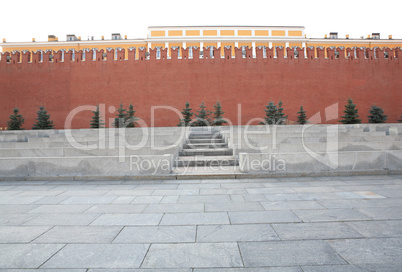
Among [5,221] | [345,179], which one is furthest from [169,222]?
[345,179]

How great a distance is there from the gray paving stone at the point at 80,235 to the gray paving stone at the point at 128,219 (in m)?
0.14

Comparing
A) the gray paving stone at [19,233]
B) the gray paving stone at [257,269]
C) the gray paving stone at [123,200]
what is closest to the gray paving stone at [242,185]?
the gray paving stone at [123,200]

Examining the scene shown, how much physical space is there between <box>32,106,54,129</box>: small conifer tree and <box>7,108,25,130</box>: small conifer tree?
2.76ft

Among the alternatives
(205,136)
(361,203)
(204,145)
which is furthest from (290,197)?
(205,136)

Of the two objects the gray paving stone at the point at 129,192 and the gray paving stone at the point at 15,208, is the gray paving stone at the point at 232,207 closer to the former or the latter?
the gray paving stone at the point at 129,192

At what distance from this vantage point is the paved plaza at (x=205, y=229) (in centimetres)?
186

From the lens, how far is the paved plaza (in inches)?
73.2

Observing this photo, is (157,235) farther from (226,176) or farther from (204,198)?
(226,176)

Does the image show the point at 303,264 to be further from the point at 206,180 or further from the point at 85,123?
the point at 85,123

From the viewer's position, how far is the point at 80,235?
2.39 meters

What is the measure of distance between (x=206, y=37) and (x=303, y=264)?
2850 cm

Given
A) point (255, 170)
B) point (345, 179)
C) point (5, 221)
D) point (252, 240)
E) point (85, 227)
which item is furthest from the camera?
point (255, 170)

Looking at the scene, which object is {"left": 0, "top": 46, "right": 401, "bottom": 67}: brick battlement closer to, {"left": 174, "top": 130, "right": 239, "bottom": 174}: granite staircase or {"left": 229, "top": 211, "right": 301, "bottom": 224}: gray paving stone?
{"left": 174, "top": 130, "right": 239, "bottom": 174}: granite staircase

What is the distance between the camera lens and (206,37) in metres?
27.5
